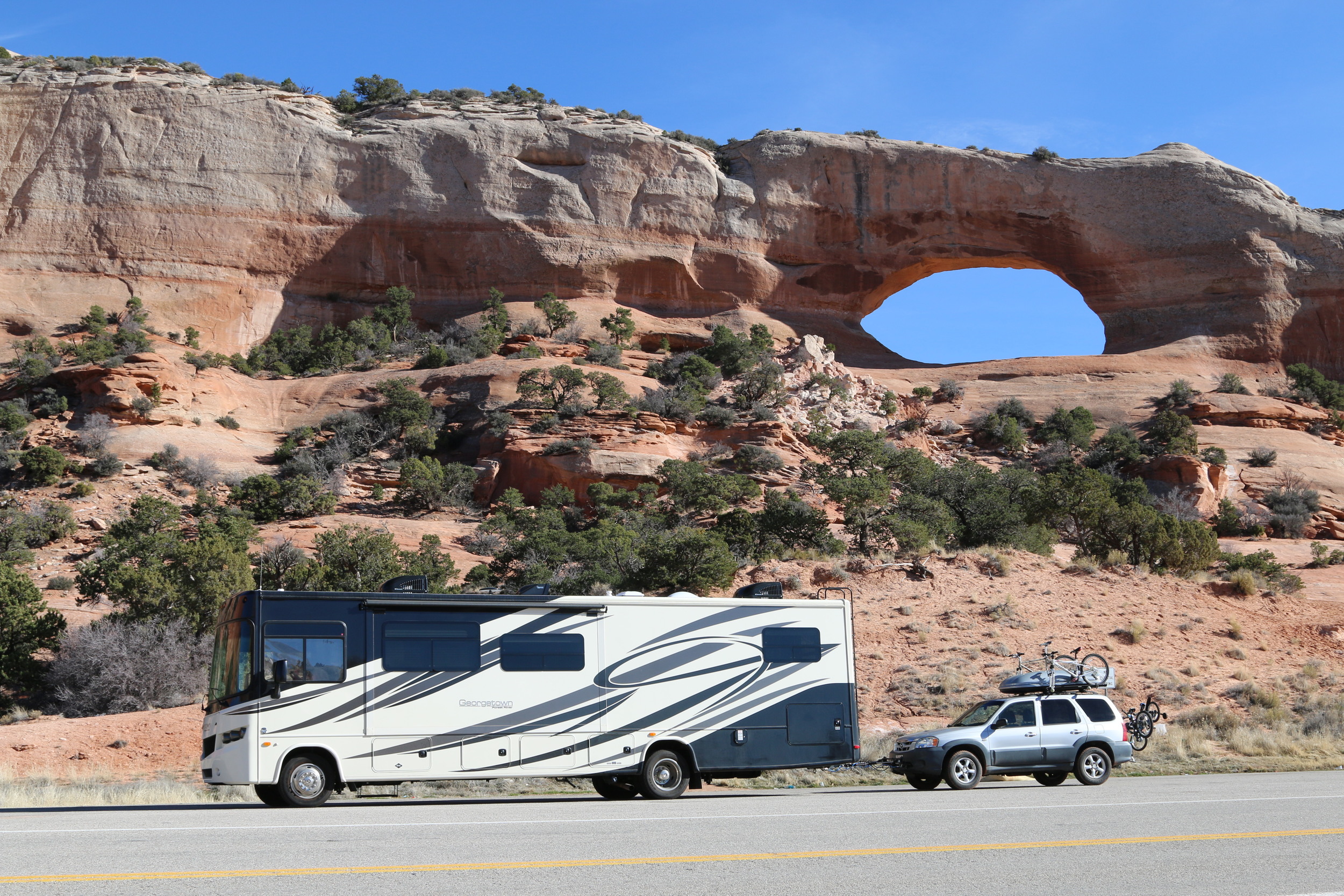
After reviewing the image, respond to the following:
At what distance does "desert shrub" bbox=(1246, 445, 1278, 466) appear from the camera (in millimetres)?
50312

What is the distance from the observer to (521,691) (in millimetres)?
14492

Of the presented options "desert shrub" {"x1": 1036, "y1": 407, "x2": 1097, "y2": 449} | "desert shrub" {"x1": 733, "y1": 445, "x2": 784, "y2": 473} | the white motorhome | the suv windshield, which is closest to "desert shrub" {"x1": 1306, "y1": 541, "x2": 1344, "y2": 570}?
"desert shrub" {"x1": 1036, "y1": 407, "x2": 1097, "y2": 449}

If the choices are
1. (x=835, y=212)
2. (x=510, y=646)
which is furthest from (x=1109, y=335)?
(x=510, y=646)

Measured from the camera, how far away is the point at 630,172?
217ft

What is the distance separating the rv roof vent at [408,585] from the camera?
579 inches

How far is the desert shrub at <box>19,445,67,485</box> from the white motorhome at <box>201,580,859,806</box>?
104ft

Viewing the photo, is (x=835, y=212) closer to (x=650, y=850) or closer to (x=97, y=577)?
(x=97, y=577)

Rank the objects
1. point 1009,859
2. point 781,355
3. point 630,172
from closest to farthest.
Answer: point 1009,859, point 781,355, point 630,172

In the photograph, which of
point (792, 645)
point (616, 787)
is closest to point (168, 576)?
point (616, 787)

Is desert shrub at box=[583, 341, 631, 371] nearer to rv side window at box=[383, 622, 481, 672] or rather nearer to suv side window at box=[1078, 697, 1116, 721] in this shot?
suv side window at box=[1078, 697, 1116, 721]

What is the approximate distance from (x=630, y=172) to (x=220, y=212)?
21.8 metres

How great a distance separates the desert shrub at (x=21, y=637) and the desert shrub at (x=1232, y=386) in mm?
51507

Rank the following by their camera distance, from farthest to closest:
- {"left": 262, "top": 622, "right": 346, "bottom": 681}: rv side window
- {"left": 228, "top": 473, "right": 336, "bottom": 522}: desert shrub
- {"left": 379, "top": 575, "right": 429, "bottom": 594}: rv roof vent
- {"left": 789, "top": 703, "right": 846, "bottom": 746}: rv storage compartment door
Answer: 1. {"left": 228, "top": 473, "right": 336, "bottom": 522}: desert shrub
2. {"left": 789, "top": 703, "right": 846, "bottom": 746}: rv storage compartment door
3. {"left": 379, "top": 575, "right": 429, "bottom": 594}: rv roof vent
4. {"left": 262, "top": 622, "right": 346, "bottom": 681}: rv side window

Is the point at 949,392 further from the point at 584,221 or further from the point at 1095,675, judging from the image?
the point at 1095,675
